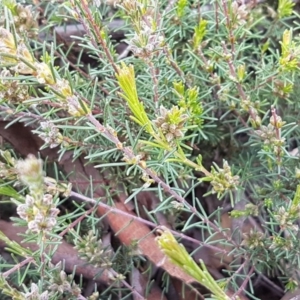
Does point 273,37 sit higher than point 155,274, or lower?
higher

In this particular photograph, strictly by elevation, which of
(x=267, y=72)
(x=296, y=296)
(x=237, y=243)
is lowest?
(x=296, y=296)

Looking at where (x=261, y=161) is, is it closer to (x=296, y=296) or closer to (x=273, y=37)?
(x=296, y=296)

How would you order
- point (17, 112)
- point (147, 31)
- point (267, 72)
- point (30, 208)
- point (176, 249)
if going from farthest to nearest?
point (267, 72) < point (17, 112) < point (147, 31) < point (30, 208) < point (176, 249)

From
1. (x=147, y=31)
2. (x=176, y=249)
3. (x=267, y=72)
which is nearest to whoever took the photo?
(x=176, y=249)

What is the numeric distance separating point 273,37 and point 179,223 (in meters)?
0.86

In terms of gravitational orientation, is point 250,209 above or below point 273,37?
below

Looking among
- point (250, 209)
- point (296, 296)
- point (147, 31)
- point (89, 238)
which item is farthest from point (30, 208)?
point (296, 296)

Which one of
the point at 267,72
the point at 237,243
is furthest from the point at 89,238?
the point at 267,72

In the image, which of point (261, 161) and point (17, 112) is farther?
point (261, 161)

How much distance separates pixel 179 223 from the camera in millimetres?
1646

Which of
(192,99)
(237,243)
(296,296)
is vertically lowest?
(296,296)

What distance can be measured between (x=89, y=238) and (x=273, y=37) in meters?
1.11

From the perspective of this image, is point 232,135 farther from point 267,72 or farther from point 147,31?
point 147,31

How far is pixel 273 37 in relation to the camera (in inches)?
76.7
